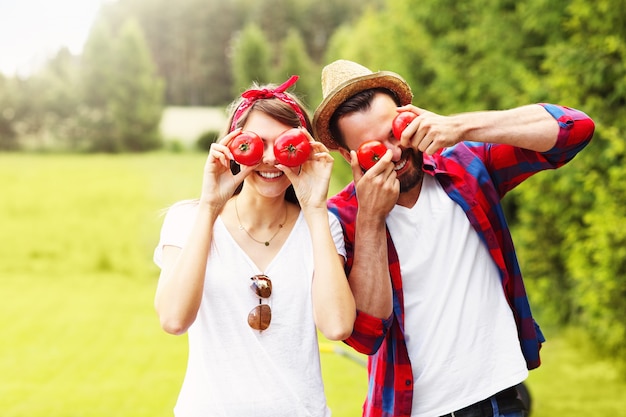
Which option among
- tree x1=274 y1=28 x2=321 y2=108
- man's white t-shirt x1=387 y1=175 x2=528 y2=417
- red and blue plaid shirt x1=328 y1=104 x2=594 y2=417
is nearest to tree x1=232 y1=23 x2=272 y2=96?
tree x1=274 y1=28 x2=321 y2=108

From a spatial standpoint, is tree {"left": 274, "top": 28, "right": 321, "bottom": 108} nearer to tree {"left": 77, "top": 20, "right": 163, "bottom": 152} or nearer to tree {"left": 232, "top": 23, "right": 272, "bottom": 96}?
tree {"left": 232, "top": 23, "right": 272, "bottom": 96}

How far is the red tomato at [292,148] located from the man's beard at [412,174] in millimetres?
437

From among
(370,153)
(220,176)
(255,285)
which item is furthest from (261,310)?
(370,153)

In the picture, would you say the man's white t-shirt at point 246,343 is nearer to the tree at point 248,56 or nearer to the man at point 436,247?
the man at point 436,247

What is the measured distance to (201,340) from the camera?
2.24 m

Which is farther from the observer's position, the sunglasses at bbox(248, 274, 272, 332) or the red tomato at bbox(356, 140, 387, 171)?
the red tomato at bbox(356, 140, 387, 171)

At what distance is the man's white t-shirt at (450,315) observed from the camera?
244cm

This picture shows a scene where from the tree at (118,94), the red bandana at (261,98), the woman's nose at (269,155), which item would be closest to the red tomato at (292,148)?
the woman's nose at (269,155)

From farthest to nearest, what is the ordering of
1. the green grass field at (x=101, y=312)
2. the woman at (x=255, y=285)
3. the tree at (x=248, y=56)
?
the tree at (x=248, y=56) < the green grass field at (x=101, y=312) < the woman at (x=255, y=285)

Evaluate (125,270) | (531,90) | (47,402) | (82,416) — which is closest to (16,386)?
(47,402)

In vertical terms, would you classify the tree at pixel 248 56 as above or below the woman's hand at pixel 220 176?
above

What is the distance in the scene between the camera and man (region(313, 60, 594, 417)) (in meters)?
2.38

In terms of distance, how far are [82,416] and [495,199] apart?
731 cm

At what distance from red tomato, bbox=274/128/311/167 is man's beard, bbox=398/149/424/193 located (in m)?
0.44
